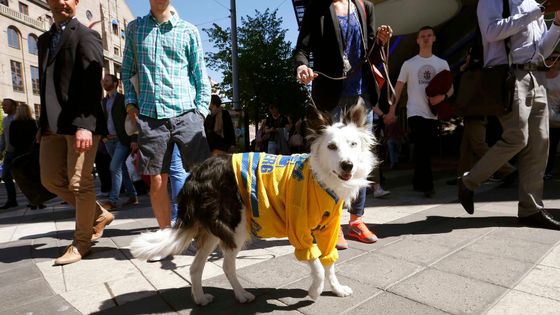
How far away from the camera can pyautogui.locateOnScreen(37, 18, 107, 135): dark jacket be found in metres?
3.22

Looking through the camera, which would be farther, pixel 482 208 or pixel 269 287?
pixel 482 208

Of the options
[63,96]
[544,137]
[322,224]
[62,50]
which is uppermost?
[62,50]

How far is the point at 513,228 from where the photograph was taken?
356 centimetres

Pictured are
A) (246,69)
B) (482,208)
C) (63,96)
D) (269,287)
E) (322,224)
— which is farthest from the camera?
(246,69)

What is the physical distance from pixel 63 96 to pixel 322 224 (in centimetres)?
271

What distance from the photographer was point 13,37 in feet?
117

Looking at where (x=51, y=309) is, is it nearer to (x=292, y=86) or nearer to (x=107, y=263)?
(x=107, y=263)

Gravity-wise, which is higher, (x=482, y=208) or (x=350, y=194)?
(x=350, y=194)

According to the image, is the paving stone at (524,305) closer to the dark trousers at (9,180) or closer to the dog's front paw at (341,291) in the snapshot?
the dog's front paw at (341,291)

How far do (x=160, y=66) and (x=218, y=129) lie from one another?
358 cm

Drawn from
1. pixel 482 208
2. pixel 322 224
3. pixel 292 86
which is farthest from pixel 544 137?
pixel 292 86

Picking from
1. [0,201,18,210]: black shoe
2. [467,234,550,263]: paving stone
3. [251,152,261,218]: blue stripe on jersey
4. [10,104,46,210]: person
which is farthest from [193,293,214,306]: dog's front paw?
[0,201,18,210]: black shoe

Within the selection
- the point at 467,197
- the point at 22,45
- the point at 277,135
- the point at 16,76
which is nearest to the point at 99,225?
the point at 467,197

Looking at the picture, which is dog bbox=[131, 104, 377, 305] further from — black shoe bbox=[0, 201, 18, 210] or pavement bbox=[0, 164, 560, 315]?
black shoe bbox=[0, 201, 18, 210]
